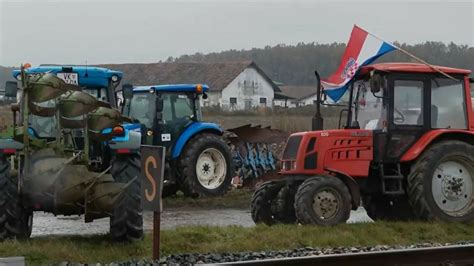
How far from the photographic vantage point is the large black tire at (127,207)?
31.3 ft

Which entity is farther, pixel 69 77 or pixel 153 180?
pixel 69 77

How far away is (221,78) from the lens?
207 ft

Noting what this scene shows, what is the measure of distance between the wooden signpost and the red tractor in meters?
3.57

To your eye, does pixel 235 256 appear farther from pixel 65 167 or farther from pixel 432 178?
pixel 432 178

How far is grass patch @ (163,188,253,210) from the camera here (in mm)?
16498

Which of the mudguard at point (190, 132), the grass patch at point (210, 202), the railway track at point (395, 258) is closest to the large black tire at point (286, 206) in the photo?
the grass patch at point (210, 202)

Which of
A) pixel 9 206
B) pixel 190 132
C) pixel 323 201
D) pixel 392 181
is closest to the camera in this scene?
pixel 9 206

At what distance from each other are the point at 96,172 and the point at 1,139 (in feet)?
4.17

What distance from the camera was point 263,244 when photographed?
10.2 metres

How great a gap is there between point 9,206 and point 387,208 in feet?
21.1

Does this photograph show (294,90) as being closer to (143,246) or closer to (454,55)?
(454,55)

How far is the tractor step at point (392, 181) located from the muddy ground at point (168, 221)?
0.93 metres

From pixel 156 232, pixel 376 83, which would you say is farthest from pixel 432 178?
pixel 156 232

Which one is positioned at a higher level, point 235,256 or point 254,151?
point 254,151
